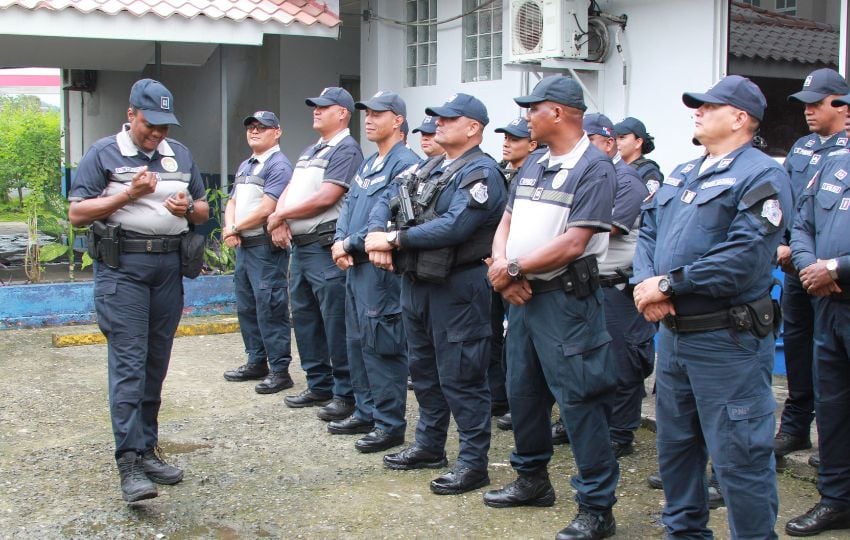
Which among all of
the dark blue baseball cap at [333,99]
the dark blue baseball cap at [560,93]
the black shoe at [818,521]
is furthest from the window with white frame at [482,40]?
the black shoe at [818,521]

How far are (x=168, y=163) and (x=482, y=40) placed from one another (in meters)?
5.59

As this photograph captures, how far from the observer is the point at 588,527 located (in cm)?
434

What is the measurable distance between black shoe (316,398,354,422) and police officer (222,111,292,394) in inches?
33.0

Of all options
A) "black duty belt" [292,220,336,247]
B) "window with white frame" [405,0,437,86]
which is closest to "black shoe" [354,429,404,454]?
"black duty belt" [292,220,336,247]

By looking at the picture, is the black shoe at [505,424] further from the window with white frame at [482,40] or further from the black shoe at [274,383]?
the window with white frame at [482,40]

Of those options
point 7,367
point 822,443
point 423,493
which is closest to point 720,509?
point 822,443

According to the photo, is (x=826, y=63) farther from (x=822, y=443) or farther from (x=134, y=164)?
(x=134, y=164)

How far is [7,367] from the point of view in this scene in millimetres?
7801

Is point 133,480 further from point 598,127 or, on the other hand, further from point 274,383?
point 598,127

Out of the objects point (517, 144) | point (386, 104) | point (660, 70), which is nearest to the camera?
point (386, 104)

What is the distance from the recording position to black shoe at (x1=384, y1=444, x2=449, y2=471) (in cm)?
538

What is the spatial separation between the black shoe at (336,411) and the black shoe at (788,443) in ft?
8.83

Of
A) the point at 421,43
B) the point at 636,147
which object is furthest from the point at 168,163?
the point at 421,43

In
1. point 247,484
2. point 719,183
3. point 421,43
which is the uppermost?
point 421,43
